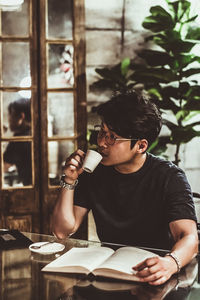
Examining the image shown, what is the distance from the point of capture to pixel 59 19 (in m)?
3.40

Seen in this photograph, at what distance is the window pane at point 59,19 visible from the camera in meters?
3.39

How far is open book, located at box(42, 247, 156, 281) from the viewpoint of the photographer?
1.29 metres

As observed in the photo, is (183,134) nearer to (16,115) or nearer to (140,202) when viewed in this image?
(16,115)

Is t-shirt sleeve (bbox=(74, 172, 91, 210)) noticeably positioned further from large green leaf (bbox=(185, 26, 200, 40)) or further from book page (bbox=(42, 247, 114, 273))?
large green leaf (bbox=(185, 26, 200, 40))

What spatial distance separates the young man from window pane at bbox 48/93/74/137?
1.62 m

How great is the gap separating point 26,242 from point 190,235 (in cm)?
60

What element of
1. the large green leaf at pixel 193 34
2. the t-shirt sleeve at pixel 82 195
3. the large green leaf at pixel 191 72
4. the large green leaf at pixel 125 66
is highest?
the large green leaf at pixel 193 34

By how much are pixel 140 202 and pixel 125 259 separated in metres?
0.47

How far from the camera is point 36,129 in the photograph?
3363mm

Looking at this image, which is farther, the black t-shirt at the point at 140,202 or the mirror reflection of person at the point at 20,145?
the mirror reflection of person at the point at 20,145

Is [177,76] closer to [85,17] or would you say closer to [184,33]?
[184,33]

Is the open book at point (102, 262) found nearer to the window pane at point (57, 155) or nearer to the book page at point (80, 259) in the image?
the book page at point (80, 259)

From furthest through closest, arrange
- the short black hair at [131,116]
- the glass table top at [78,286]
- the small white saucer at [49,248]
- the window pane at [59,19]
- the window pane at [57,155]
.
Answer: the window pane at [57,155]
the window pane at [59,19]
the short black hair at [131,116]
the small white saucer at [49,248]
the glass table top at [78,286]

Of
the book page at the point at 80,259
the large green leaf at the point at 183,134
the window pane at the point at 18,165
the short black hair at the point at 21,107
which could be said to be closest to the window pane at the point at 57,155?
the window pane at the point at 18,165
